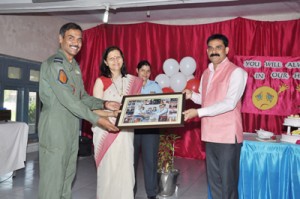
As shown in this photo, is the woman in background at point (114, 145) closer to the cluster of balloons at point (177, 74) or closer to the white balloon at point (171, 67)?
the cluster of balloons at point (177, 74)

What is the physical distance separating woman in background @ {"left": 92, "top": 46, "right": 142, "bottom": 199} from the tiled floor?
121 centimetres

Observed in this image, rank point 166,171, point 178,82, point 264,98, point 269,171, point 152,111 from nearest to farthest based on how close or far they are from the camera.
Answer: point 152,111
point 269,171
point 166,171
point 178,82
point 264,98

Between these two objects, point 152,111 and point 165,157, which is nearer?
point 152,111

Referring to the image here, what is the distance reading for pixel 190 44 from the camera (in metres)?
5.64

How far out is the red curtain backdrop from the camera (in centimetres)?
516

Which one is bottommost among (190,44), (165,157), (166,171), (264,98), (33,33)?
(166,171)

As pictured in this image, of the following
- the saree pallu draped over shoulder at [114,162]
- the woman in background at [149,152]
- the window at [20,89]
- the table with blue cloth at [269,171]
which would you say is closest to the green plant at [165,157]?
the woman in background at [149,152]

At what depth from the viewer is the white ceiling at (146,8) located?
3520 mm

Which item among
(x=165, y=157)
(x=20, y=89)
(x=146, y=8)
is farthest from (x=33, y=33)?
(x=165, y=157)

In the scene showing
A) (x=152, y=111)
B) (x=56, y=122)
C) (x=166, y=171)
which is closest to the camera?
(x=56, y=122)

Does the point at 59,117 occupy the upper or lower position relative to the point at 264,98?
lower

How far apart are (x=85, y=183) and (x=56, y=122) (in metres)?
2.24

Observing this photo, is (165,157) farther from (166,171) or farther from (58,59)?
(58,59)

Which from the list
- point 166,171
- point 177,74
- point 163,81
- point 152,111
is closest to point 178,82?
point 177,74
